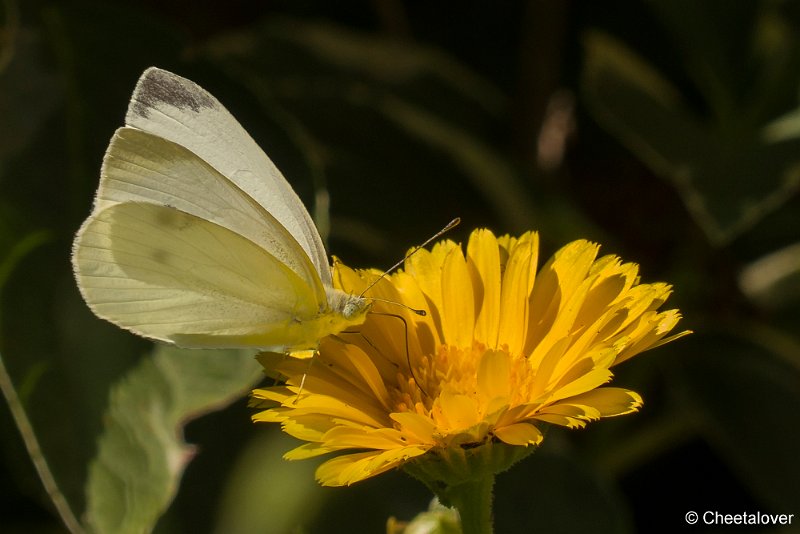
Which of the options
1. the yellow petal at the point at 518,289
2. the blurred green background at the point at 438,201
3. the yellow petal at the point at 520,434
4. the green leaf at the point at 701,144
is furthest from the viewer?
the green leaf at the point at 701,144

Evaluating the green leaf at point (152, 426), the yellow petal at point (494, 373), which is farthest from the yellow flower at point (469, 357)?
the green leaf at point (152, 426)

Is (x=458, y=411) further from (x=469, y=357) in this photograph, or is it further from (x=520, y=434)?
(x=469, y=357)

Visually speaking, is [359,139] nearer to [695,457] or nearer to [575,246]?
[695,457]

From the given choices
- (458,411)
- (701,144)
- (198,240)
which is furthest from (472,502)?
(701,144)

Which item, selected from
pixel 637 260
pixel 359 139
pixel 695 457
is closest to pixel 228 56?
pixel 359 139

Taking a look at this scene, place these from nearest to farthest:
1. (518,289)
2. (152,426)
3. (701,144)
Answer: (518,289) < (152,426) < (701,144)

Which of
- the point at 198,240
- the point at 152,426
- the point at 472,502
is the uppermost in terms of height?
the point at 198,240

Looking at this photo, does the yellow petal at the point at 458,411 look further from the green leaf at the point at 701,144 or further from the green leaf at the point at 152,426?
the green leaf at the point at 701,144
